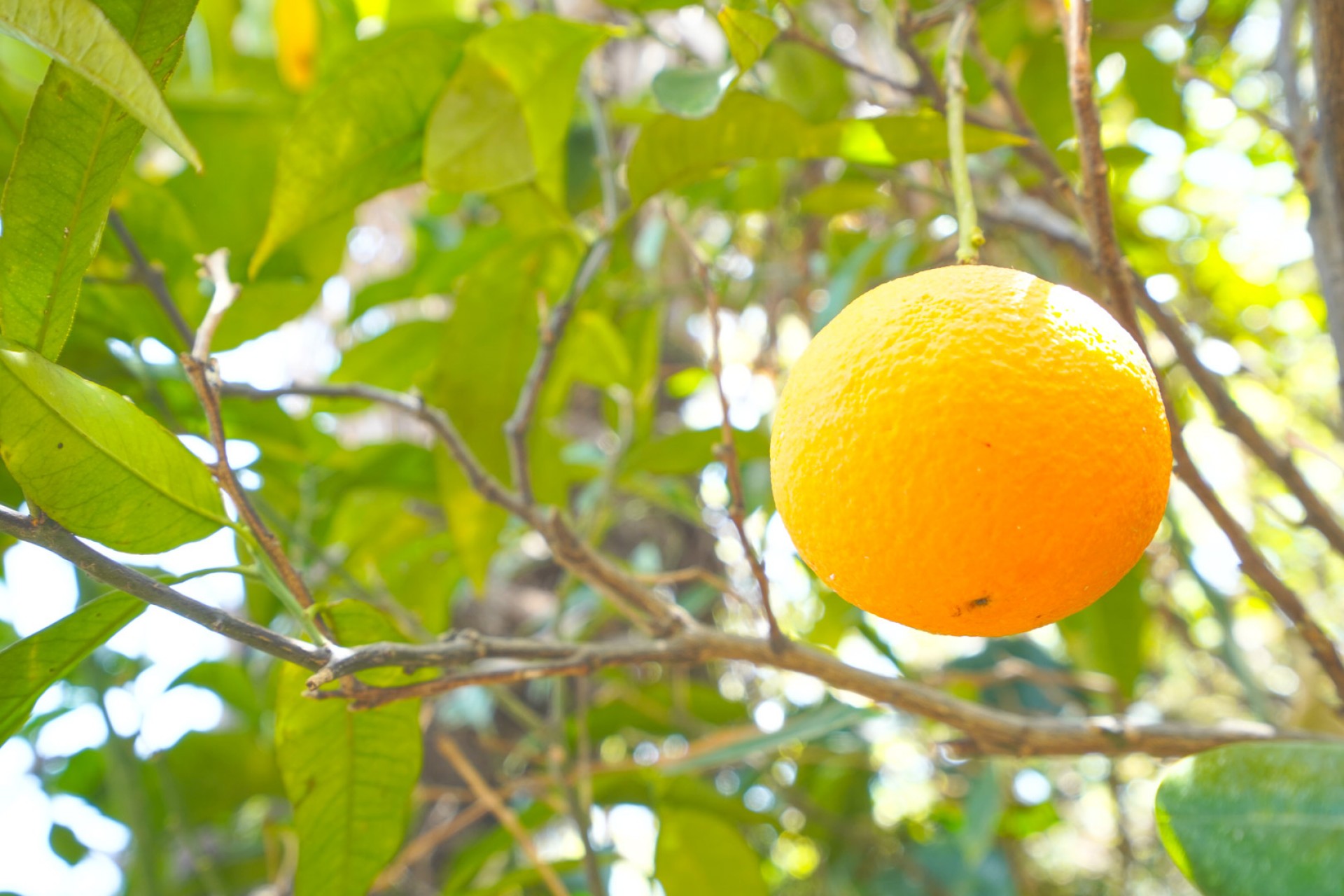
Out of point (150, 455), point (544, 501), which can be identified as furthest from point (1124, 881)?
point (150, 455)

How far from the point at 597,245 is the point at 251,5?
1.11m

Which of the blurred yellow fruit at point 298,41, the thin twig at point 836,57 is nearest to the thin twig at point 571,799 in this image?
the thin twig at point 836,57

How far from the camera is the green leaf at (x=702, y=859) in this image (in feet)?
2.99

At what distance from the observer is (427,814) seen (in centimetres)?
156

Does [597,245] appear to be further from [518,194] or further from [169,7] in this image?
[169,7]

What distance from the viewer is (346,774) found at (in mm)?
546

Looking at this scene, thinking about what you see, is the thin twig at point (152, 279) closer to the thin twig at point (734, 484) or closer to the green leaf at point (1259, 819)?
the thin twig at point (734, 484)

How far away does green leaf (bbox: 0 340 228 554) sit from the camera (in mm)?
364

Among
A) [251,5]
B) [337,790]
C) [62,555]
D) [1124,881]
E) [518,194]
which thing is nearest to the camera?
[62,555]

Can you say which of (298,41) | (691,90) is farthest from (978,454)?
(298,41)

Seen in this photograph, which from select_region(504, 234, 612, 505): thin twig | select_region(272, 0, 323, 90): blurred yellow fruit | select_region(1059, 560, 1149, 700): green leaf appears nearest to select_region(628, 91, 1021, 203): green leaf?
select_region(504, 234, 612, 505): thin twig

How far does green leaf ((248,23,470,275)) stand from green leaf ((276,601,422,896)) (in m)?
0.27

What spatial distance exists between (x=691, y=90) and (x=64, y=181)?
1.24 ft

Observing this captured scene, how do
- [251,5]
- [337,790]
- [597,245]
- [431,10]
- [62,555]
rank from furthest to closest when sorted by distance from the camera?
[251,5] < [431,10] < [597,245] < [337,790] < [62,555]
